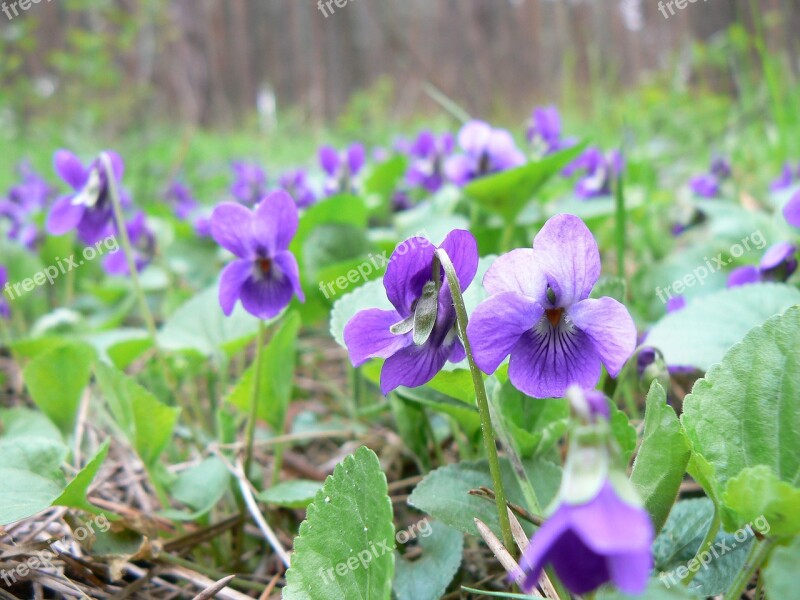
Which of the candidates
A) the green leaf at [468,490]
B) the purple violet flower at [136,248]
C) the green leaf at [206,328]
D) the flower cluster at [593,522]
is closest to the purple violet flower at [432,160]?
the purple violet flower at [136,248]

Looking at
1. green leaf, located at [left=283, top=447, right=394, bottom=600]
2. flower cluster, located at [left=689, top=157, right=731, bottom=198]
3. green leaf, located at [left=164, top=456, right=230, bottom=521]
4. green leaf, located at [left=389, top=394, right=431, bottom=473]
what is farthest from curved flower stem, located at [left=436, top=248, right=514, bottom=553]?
flower cluster, located at [left=689, top=157, right=731, bottom=198]

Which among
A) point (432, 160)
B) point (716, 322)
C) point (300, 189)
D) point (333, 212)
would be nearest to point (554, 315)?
point (716, 322)

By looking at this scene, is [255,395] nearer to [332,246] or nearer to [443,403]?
[443,403]

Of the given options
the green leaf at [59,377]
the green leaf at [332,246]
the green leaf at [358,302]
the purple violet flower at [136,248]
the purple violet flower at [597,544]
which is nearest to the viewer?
the purple violet flower at [597,544]

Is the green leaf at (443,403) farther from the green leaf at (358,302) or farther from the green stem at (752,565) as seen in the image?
the green stem at (752,565)

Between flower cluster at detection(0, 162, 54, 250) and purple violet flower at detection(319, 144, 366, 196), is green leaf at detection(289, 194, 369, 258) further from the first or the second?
flower cluster at detection(0, 162, 54, 250)
